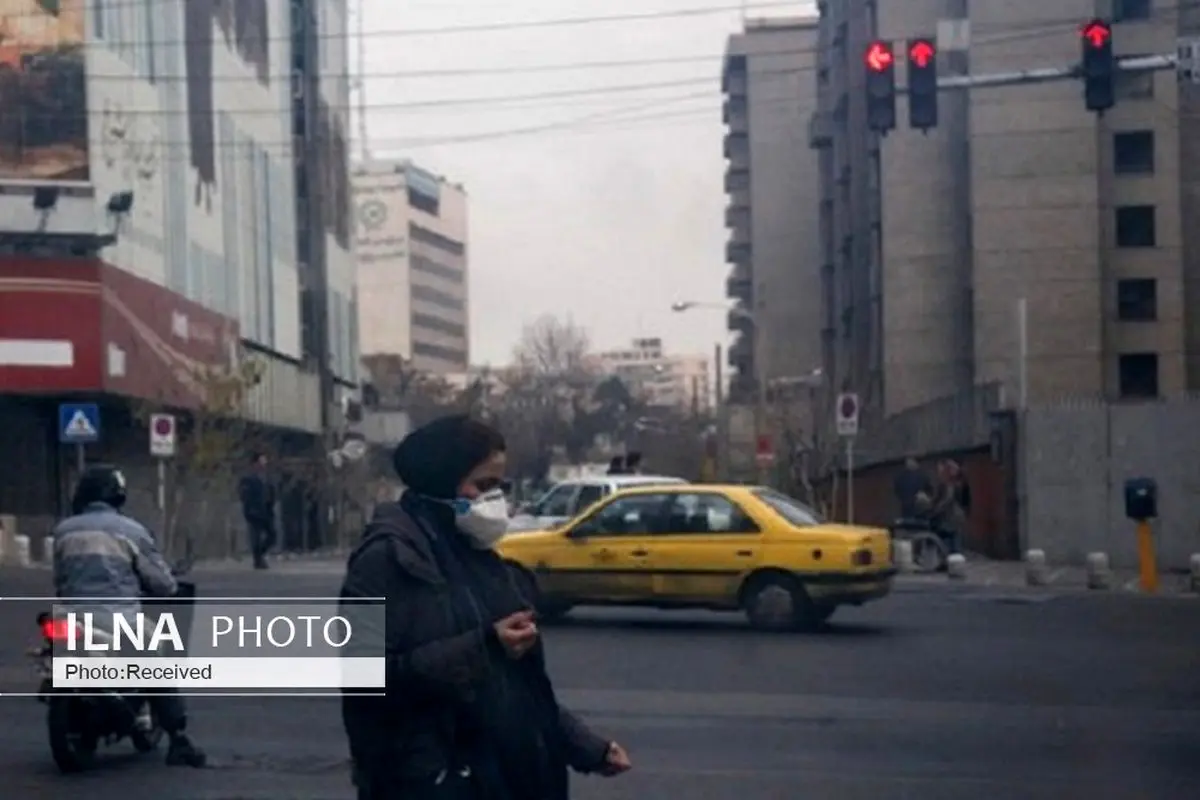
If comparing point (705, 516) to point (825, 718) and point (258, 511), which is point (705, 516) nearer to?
point (825, 718)

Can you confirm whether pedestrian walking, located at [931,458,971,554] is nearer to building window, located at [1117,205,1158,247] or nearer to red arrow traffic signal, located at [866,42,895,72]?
red arrow traffic signal, located at [866,42,895,72]

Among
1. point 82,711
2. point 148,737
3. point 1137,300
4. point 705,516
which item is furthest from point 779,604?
point 1137,300

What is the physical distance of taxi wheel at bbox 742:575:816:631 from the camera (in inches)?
815

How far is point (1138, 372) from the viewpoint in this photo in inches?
2576

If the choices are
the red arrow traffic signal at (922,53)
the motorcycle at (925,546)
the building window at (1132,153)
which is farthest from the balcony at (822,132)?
the red arrow traffic signal at (922,53)

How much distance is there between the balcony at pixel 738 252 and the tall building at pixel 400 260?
46.0 metres

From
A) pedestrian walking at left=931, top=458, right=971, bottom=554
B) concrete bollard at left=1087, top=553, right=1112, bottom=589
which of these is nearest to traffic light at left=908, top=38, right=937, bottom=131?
concrete bollard at left=1087, top=553, right=1112, bottom=589

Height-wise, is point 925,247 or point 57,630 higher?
point 925,247

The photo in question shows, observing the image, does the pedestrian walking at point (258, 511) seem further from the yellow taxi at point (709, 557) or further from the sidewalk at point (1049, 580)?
the yellow taxi at point (709, 557)

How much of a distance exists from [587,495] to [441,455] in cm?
2355

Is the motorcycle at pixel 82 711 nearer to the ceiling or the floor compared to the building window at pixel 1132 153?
nearer to the floor

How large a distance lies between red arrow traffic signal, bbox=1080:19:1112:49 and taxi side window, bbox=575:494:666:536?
20.7 ft

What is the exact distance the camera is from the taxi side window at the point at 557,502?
28.8 m

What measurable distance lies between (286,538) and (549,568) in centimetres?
4004
